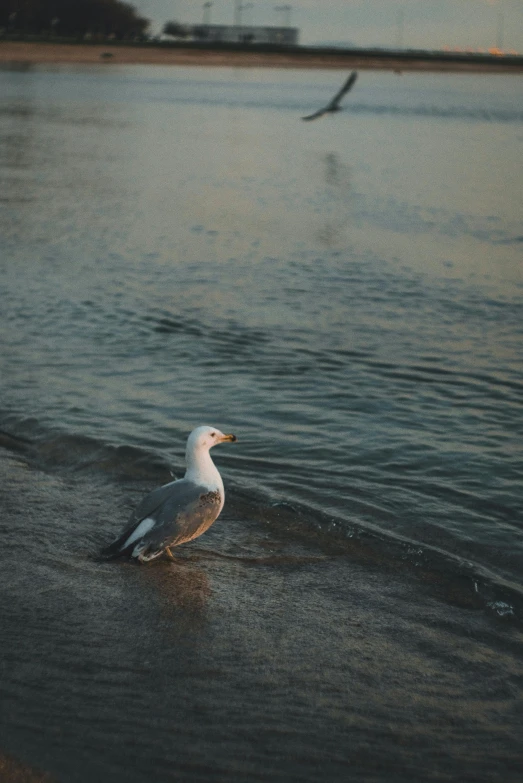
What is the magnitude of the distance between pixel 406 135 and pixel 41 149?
19.5m

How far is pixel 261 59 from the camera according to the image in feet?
Answer: 516

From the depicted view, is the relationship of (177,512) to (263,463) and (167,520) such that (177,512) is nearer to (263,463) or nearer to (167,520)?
(167,520)

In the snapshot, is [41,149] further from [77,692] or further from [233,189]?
[77,692]

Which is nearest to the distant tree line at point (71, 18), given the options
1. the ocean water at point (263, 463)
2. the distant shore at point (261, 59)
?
the distant shore at point (261, 59)

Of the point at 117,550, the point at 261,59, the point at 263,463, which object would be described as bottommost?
the point at 261,59

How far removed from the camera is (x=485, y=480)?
7863 millimetres

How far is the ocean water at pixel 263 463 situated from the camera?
447 cm

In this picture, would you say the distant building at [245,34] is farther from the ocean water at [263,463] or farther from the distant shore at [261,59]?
the ocean water at [263,463]

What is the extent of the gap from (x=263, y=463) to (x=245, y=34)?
7503 inches

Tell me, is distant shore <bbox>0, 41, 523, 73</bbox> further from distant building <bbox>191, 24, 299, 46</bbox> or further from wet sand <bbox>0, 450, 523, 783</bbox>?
wet sand <bbox>0, 450, 523, 783</bbox>

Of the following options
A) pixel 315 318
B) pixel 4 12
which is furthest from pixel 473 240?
pixel 4 12

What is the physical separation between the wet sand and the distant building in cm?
19107

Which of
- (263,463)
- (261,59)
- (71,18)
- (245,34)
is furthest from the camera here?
(245,34)

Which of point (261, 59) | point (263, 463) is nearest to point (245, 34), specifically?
point (261, 59)
